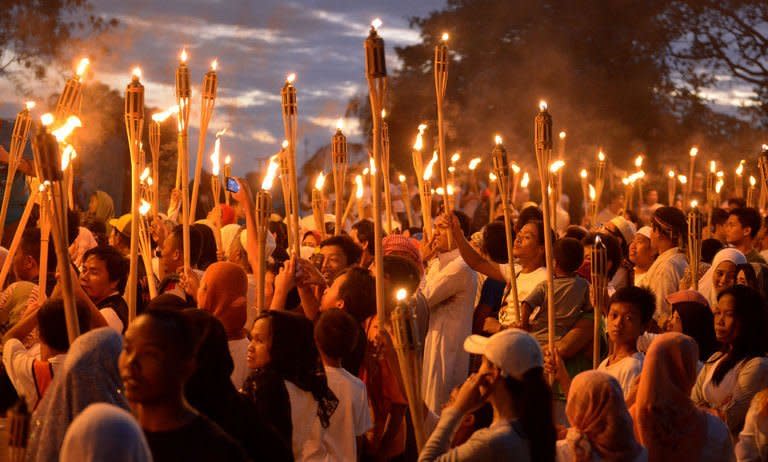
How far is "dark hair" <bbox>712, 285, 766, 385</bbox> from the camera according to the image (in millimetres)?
5469

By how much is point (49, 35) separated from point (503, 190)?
19.9m

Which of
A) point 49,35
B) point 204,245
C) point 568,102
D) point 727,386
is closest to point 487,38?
point 568,102

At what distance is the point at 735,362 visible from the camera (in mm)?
5457

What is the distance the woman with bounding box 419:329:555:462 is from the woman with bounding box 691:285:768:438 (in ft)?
5.60

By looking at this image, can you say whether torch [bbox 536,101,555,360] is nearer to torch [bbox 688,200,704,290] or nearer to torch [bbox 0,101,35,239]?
torch [bbox 688,200,704,290]

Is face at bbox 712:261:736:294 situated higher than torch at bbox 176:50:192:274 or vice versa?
torch at bbox 176:50:192:274

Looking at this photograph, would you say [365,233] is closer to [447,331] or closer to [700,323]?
[447,331]

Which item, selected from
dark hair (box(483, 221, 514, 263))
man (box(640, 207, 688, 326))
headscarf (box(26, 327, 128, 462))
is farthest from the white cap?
man (box(640, 207, 688, 326))

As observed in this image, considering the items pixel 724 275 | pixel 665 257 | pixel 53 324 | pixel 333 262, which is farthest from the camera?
pixel 665 257

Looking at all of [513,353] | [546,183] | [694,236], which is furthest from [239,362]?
[694,236]

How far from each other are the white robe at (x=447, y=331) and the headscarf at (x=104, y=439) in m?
4.07

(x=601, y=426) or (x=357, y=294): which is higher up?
(x=357, y=294)

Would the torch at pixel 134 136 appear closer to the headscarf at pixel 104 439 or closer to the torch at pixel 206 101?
the torch at pixel 206 101

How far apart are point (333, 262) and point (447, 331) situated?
0.84 m
